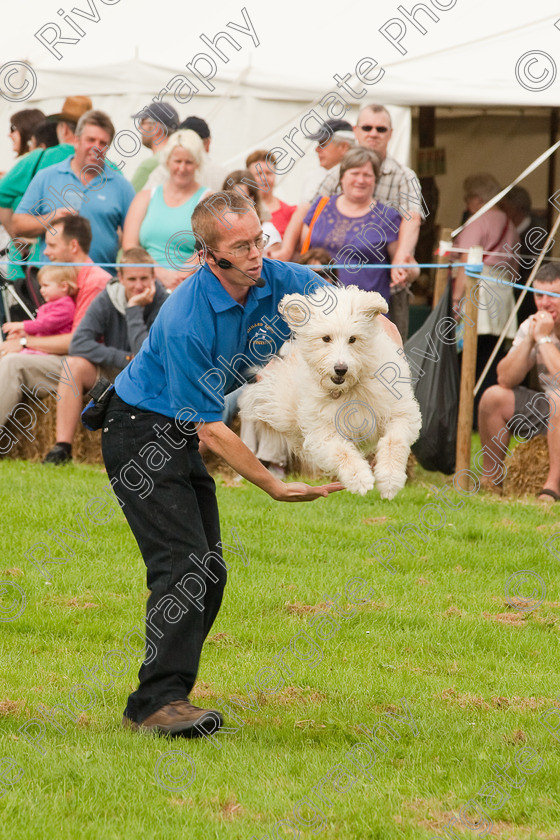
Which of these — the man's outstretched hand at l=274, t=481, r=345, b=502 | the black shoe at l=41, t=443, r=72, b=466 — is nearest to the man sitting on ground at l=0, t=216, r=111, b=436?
the black shoe at l=41, t=443, r=72, b=466

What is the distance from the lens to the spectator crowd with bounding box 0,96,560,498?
9.69 m

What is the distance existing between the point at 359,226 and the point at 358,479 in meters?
5.49

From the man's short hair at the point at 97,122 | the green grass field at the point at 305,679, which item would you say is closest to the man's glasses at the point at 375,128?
the man's short hair at the point at 97,122

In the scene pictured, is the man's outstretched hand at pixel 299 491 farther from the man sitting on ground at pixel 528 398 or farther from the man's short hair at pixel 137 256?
the man's short hair at pixel 137 256

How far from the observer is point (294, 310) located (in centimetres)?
→ 473

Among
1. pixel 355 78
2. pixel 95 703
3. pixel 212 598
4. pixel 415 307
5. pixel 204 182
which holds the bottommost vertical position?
pixel 95 703

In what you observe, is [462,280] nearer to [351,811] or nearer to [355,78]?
[355,78]

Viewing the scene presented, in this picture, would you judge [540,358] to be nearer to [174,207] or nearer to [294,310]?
[174,207]

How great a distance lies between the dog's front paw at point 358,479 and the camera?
452cm

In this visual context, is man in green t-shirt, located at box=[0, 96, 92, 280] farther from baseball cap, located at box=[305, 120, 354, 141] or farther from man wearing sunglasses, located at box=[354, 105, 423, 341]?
man wearing sunglasses, located at box=[354, 105, 423, 341]

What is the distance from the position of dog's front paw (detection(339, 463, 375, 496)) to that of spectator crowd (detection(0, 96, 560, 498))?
429cm

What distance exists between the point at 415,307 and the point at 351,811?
9.57 metres

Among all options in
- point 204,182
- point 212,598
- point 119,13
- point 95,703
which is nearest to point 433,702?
point 212,598

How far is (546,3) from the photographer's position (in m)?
11.3
